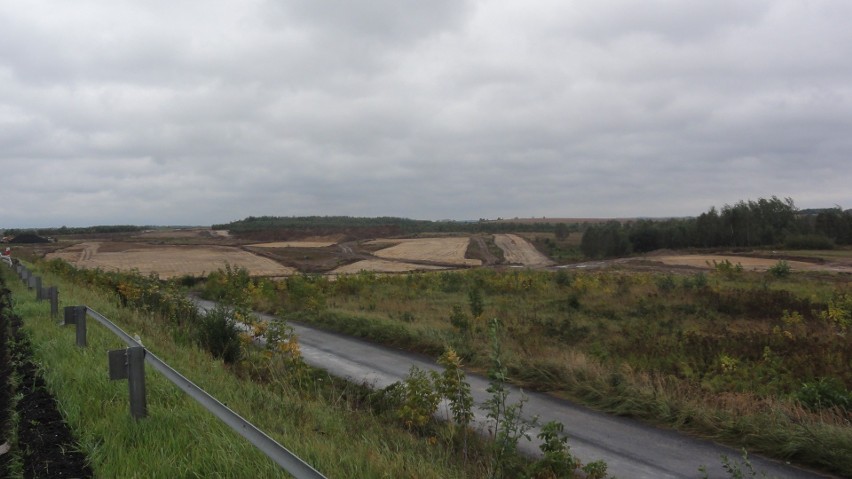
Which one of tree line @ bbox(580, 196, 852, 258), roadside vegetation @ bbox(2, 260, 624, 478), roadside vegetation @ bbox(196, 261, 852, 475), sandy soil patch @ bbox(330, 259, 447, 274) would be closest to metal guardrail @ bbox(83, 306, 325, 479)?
roadside vegetation @ bbox(2, 260, 624, 478)

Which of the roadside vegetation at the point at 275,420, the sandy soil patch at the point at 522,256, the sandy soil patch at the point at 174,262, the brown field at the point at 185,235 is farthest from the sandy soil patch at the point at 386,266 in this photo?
the brown field at the point at 185,235

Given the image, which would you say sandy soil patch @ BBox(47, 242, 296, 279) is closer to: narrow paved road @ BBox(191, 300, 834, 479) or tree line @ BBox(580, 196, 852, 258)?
narrow paved road @ BBox(191, 300, 834, 479)

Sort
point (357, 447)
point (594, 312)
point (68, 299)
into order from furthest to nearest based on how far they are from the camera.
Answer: point (594, 312)
point (68, 299)
point (357, 447)

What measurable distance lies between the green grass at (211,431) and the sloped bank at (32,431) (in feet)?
0.37

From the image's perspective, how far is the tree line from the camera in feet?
252

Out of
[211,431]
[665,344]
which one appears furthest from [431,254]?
[211,431]

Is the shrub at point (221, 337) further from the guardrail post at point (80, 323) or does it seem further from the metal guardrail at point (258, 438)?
the metal guardrail at point (258, 438)

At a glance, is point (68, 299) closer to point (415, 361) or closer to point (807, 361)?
point (415, 361)

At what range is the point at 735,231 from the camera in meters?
80.4

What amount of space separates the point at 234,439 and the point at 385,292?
877 inches

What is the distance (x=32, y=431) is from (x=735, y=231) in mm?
89038

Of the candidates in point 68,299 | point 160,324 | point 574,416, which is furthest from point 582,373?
point 68,299

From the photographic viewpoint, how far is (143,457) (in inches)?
170

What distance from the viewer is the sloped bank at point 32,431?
445cm
